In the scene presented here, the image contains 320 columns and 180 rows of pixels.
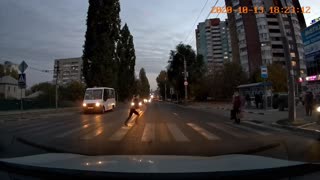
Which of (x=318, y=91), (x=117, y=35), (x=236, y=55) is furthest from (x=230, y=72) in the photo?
(x=236, y=55)

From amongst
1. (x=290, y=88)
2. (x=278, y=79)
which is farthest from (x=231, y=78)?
(x=290, y=88)

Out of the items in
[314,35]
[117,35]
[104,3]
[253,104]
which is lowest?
[253,104]

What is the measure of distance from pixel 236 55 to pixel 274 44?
38.4 ft

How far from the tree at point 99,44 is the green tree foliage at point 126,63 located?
19245 mm

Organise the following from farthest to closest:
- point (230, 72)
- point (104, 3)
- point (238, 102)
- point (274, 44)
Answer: point (274, 44) < point (230, 72) < point (104, 3) < point (238, 102)

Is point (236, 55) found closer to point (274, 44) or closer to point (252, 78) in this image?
point (274, 44)

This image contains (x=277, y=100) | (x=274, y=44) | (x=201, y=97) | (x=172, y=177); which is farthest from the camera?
(x=274, y=44)

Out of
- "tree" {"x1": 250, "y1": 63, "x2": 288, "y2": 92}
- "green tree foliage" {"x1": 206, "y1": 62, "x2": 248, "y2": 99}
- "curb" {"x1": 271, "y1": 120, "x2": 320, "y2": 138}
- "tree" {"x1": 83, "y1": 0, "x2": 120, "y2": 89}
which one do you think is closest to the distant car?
"tree" {"x1": 83, "y1": 0, "x2": 120, "y2": 89}

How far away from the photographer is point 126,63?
73.4 meters

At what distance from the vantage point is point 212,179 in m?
3.61

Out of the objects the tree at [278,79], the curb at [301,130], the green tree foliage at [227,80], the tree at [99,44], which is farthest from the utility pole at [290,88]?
the green tree foliage at [227,80]

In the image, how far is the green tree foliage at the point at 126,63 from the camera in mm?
71000

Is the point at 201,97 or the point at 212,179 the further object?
the point at 201,97

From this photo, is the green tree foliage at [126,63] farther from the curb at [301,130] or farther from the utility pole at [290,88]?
the curb at [301,130]
